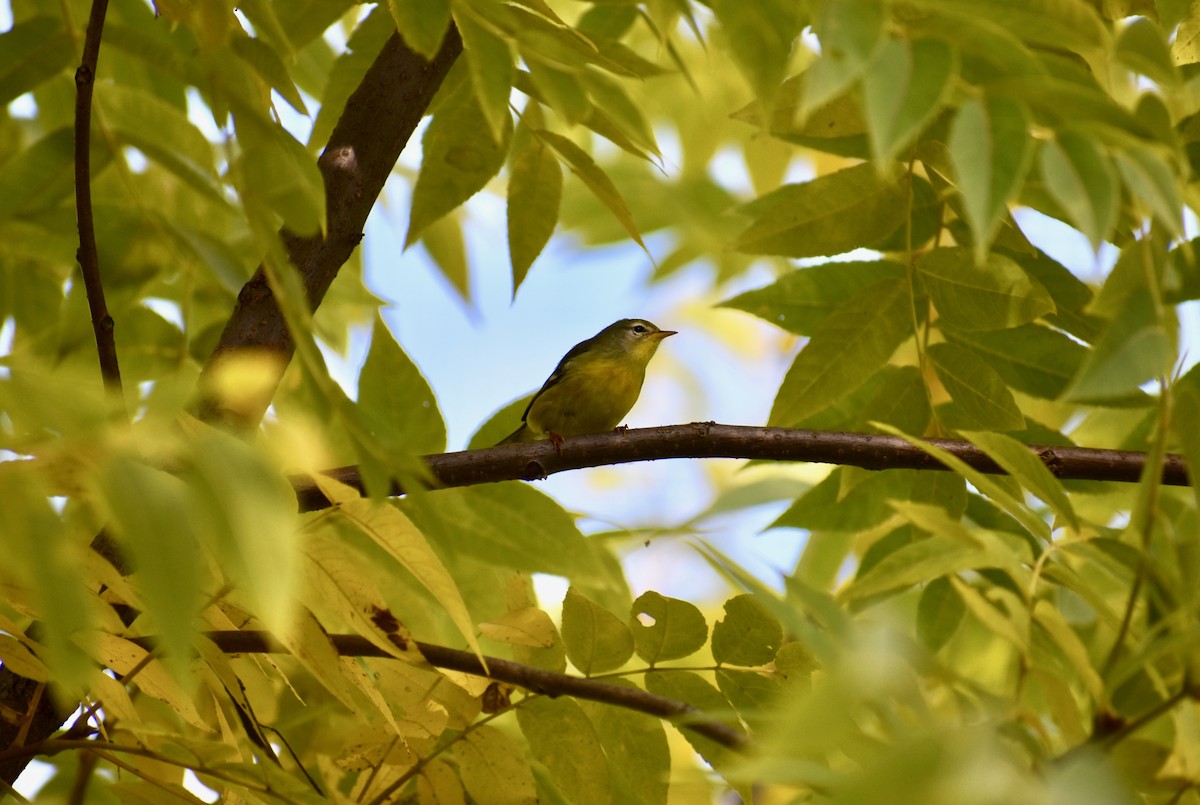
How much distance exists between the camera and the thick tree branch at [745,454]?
7.98 feet

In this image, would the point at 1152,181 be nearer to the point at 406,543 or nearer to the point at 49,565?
the point at 406,543

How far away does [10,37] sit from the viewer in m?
2.56

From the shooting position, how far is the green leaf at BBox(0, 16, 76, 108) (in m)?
2.56

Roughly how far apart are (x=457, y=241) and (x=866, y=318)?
1942 mm

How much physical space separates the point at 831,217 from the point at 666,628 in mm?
1077

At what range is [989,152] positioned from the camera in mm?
1449

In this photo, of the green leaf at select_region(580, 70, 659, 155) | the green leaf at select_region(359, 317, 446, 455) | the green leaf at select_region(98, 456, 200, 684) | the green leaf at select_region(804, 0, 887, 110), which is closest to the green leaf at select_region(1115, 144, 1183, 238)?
the green leaf at select_region(804, 0, 887, 110)

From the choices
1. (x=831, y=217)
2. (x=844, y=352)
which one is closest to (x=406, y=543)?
(x=844, y=352)

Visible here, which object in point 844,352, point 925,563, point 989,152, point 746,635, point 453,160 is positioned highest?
point 453,160

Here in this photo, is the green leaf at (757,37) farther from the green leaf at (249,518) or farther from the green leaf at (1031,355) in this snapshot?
the green leaf at (1031,355)

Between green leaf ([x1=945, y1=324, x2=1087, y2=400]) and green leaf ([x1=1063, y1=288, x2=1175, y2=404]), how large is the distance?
57.6 inches

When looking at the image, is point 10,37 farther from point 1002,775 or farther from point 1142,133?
point 1002,775

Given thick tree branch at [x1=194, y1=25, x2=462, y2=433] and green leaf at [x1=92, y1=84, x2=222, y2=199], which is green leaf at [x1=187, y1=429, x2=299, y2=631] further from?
green leaf at [x1=92, y1=84, x2=222, y2=199]

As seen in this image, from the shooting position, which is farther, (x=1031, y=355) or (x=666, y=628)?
(x=1031, y=355)
